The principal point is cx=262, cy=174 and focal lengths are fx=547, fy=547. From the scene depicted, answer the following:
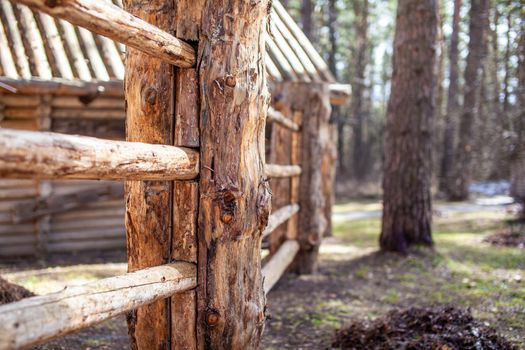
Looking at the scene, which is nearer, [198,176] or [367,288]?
[198,176]

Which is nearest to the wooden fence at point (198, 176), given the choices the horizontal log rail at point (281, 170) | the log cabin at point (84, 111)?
the horizontal log rail at point (281, 170)

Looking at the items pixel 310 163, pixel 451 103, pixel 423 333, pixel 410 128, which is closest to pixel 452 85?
pixel 451 103

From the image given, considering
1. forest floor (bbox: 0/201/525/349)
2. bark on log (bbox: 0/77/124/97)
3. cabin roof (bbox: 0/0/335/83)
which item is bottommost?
forest floor (bbox: 0/201/525/349)

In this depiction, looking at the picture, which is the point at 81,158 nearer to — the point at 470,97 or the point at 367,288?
the point at 367,288

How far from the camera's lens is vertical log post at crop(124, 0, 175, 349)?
280cm

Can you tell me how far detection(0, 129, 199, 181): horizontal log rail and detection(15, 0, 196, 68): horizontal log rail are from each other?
0.43 m

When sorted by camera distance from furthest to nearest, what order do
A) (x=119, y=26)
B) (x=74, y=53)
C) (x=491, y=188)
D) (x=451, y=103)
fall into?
(x=491, y=188) < (x=451, y=103) < (x=74, y=53) < (x=119, y=26)

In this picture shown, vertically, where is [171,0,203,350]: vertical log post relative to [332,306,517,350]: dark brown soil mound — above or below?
above

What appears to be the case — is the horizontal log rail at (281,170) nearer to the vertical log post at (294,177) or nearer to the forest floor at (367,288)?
the vertical log post at (294,177)

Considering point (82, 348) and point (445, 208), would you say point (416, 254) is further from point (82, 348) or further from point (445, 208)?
point (445, 208)

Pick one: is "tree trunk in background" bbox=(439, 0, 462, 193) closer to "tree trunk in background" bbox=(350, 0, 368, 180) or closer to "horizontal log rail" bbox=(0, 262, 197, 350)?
"tree trunk in background" bbox=(350, 0, 368, 180)

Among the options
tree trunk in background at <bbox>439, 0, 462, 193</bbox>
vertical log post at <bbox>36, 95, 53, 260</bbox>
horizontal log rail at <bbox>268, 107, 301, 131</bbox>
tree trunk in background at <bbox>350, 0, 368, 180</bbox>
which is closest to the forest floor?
vertical log post at <bbox>36, 95, 53, 260</bbox>

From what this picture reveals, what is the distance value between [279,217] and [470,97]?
14.0 m

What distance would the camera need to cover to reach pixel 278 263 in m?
5.58
